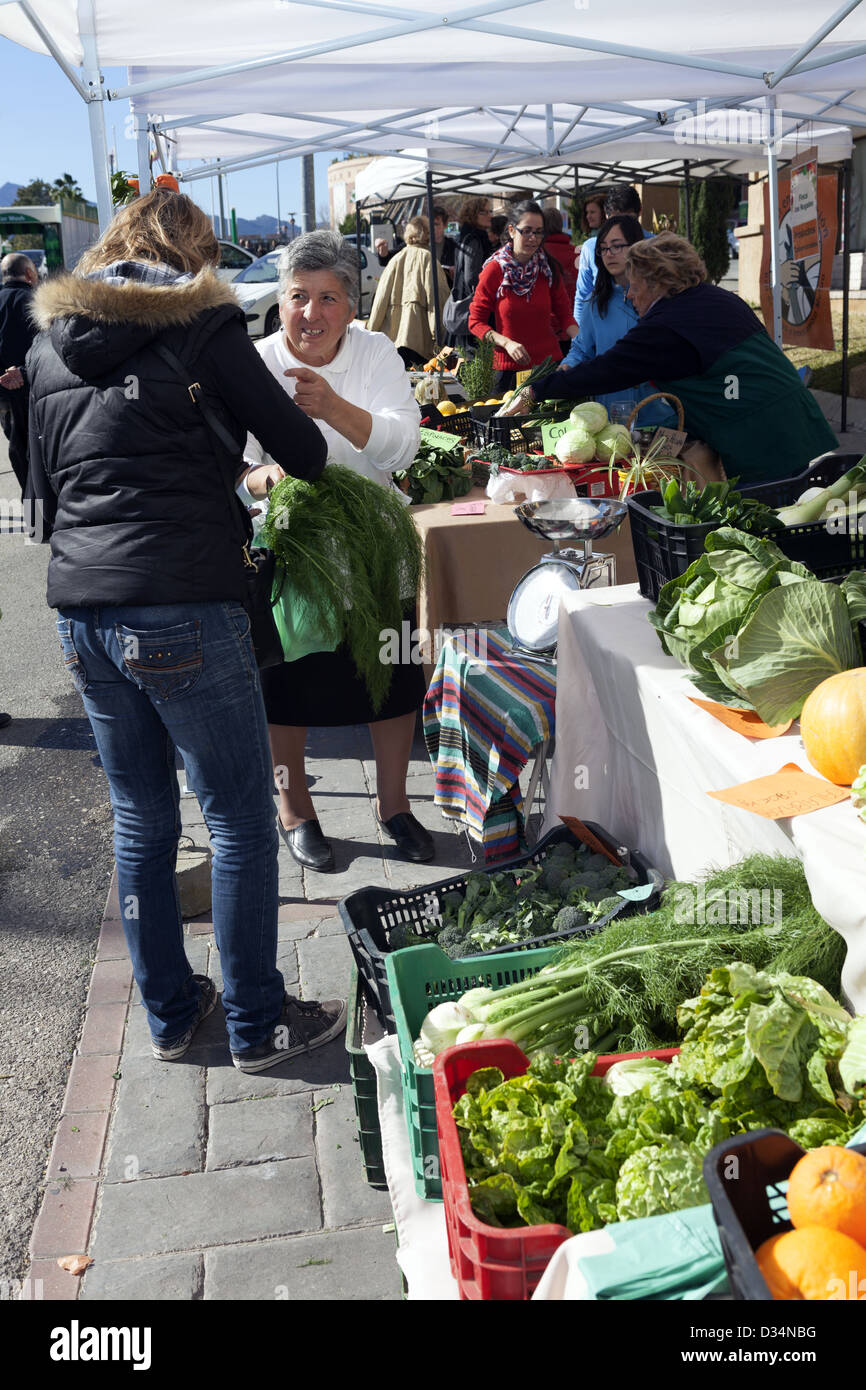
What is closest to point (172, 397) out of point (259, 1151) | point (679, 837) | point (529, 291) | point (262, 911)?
point (262, 911)

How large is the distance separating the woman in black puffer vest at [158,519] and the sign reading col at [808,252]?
28.2 ft

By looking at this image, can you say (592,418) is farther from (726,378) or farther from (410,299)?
(410,299)

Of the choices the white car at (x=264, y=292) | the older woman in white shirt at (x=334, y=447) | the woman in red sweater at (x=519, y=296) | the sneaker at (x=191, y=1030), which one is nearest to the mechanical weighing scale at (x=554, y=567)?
the older woman in white shirt at (x=334, y=447)

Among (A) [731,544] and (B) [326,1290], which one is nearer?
(B) [326,1290]

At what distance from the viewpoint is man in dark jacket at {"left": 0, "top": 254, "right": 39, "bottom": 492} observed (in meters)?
7.66

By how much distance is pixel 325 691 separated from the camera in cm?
402

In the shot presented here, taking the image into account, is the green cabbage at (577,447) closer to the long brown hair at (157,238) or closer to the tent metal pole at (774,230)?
the long brown hair at (157,238)

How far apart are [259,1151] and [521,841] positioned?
4.52ft

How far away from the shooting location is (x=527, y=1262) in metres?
1.52

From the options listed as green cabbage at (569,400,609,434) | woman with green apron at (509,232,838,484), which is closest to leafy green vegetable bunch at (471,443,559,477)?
green cabbage at (569,400,609,434)

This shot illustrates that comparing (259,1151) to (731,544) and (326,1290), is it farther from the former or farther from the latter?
(731,544)

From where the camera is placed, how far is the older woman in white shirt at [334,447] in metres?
3.57

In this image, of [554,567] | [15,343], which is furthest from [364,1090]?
[15,343]

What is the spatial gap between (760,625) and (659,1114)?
1076mm
